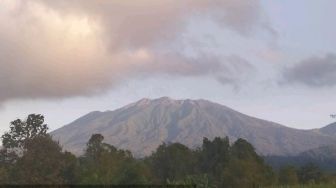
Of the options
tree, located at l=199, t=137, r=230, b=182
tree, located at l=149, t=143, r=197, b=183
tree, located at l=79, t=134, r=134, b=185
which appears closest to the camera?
tree, located at l=79, t=134, r=134, b=185

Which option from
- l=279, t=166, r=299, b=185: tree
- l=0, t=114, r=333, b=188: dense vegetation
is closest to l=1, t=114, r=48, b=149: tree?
l=0, t=114, r=333, b=188: dense vegetation

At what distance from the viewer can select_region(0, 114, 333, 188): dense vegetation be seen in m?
87.0

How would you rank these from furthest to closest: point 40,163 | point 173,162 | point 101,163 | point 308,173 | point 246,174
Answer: point 308,173 → point 173,162 → point 101,163 → point 246,174 → point 40,163

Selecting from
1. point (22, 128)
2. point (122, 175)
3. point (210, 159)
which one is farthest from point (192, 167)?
point (22, 128)

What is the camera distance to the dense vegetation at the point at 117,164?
285 ft

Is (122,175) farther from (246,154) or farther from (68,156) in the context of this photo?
(246,154)

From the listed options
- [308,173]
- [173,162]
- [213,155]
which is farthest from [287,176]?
[173,162]

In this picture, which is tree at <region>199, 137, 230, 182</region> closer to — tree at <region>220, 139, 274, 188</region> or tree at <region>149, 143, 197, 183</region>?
tree at <region>149, 143, 197, 183</region>

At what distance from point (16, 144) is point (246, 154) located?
146 feet

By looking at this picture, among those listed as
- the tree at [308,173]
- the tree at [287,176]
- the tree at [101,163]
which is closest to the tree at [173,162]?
the tree at [101,163]

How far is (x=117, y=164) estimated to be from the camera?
99.4 m

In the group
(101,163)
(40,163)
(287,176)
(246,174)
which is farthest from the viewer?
(287,176)

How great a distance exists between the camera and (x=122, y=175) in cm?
8788

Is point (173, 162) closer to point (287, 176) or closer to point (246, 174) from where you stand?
point (287, 176)
